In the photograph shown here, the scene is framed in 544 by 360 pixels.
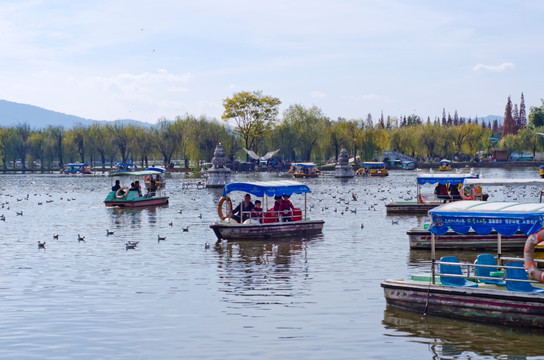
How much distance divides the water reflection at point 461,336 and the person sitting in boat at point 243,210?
49.1 feet

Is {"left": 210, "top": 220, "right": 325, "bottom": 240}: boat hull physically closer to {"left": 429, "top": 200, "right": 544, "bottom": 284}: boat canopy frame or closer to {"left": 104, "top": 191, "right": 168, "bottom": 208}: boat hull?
{"left": 429, "top": 200, "right": 544, "bottom": 284}: boat canopy frame

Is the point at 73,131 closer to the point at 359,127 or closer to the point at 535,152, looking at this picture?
the point at 359,127

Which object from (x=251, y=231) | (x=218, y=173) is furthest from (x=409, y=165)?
(x=251, y=231)

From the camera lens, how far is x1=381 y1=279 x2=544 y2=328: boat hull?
16219 mm

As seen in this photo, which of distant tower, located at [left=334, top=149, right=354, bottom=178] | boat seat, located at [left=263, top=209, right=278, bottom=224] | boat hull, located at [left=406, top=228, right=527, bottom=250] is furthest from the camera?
distant tower, located at [left=334, top=149, right=354, bottom=178]

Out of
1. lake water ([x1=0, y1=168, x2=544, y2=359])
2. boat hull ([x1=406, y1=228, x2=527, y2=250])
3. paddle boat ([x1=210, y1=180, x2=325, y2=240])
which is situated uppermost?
paddle boat ([x1=210, y1=180, x2=325, y2=240])

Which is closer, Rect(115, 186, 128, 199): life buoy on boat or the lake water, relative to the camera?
the lake water

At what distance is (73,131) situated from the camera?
15050cm

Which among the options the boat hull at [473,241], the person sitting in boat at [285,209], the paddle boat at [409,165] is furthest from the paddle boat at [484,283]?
the paddle boat at [409,165]

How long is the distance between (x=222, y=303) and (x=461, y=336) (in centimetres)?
661

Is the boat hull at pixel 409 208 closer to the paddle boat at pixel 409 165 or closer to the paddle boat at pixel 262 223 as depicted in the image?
the paddle boat at pixel 262 223

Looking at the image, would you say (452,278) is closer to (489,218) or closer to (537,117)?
(489,218)

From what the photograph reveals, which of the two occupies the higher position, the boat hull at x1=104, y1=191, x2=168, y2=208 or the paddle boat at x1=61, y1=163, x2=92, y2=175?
the paddle boat at x1=61, y1=163, x2=92, y2=175

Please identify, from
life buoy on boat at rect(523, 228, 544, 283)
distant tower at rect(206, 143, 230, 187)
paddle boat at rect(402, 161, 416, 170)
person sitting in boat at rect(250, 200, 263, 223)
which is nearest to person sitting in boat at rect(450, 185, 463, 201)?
person sitting in boat at rect(250, 200, 263, 223)
